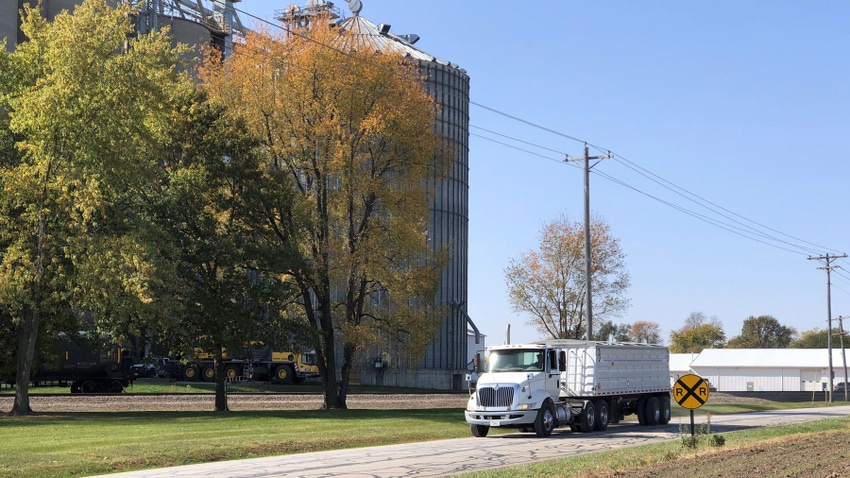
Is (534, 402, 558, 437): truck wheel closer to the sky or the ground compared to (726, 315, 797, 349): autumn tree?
closer to the ground

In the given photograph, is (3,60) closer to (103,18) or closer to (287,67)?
(103,18)

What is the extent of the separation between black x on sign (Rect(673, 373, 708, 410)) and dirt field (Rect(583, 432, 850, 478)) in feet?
4.48

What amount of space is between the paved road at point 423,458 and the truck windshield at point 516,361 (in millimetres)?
2164

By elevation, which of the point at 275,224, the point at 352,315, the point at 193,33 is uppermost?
the point at 193,33

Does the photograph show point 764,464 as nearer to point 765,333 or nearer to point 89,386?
point 89,386

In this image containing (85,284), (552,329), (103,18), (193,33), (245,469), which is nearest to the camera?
(245,469)

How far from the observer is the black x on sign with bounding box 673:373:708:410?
23797 millimetres

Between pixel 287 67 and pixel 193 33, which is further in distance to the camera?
pixel 193 33

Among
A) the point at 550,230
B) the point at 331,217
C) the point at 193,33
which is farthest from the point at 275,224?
the point at 193,33

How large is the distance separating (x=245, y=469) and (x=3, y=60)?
74.3 feet

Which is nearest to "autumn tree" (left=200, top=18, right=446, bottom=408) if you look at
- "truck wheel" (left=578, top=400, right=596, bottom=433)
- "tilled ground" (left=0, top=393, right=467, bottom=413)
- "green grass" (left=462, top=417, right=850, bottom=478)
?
"tilled ground" (left=0, top=393, right=467, bottom=413)

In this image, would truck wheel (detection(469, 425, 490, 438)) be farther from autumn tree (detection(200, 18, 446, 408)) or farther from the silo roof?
the silo roof

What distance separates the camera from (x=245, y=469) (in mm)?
19750

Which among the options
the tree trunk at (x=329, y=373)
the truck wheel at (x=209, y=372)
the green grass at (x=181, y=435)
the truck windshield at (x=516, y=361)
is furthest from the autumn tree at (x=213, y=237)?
the truck wheel at (x=209, y=372)
